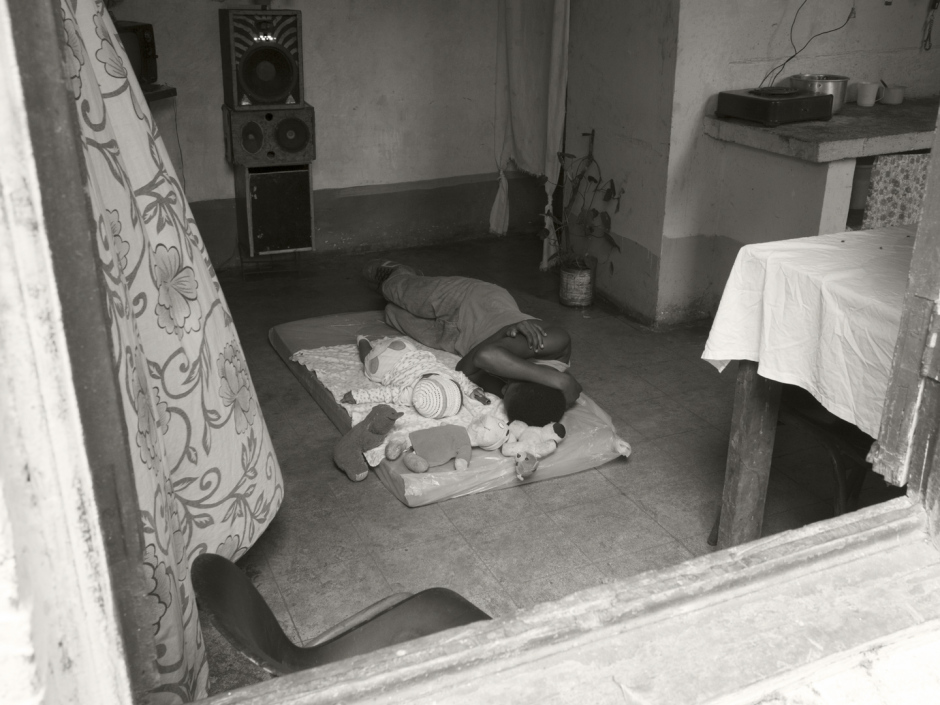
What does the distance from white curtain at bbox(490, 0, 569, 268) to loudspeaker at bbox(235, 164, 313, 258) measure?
131cm

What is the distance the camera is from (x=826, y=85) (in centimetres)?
421

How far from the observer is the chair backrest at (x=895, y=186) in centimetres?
329

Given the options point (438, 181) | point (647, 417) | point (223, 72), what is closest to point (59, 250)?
point (647, 417)

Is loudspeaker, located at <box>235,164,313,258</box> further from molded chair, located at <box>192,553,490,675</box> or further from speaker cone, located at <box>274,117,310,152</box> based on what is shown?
molded chair, located at <box>192,553,490,675</box>

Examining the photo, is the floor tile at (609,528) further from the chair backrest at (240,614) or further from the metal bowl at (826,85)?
the metal bowl at (826,85)

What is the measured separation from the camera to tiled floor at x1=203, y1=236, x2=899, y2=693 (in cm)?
254

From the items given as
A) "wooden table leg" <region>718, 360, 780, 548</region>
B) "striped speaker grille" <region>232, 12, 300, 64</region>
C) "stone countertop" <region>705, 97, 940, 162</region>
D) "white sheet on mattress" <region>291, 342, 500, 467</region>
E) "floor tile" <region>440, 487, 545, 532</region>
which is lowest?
"floor tile" <region>440, 487, 545, 532</region>

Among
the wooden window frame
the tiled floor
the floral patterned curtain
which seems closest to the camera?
the wooden window frame

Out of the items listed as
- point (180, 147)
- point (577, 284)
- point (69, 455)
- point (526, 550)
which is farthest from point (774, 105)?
point (69, 455)

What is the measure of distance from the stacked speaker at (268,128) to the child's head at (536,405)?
2.46 meters

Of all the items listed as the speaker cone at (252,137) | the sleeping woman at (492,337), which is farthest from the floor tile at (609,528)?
the speaker cone at (252,137)

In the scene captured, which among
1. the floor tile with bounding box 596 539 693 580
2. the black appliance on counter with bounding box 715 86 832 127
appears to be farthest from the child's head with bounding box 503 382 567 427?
the black appliance on counter with bounding box 715 86 832 127

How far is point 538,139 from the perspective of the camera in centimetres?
551

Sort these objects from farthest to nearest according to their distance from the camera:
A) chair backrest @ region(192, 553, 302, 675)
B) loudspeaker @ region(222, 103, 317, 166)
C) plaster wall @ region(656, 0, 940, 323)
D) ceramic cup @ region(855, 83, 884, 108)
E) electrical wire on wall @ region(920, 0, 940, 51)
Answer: loudspeaker @ region(222, 103, 317, 166) → electrical wire on wall @ region(920, 0, 940, 51) → ceramic cup @ region(855, 83, 884, 108) → plaster wall @ region(656, 0, 940, 323) → chair backrest @ region(192, 553, 302, 675)
